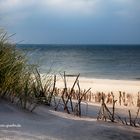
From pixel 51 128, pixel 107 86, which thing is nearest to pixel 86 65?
pixel 107 86

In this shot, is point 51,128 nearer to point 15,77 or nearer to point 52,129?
point 52,129

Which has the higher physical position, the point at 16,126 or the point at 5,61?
the point at 5,61

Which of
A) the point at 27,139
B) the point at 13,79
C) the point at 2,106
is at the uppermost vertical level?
the point at 13,79

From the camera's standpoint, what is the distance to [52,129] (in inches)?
148

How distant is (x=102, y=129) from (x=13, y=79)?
4.84 feet

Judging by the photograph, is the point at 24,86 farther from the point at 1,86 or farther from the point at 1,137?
the point at 1,137

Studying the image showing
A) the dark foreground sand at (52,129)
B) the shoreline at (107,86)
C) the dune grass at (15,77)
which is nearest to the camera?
the dark foreground sand at (52,129)

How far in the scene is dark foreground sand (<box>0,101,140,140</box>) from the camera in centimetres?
347

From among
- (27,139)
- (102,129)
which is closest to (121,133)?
(102,129)

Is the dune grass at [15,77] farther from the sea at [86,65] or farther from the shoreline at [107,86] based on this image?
the shoreline at [107,86]

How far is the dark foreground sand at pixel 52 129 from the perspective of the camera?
11.4 ft

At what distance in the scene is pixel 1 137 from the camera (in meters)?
3.29

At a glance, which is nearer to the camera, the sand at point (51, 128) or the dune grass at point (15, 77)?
the sand at point (51, 128)

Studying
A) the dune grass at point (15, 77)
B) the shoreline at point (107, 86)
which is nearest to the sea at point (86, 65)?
the dune grass at point (15, 77)
